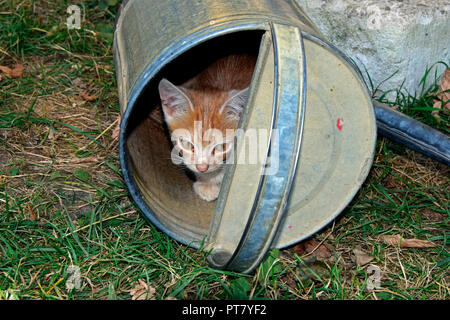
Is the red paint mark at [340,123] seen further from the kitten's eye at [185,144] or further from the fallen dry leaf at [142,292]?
the fallen dry leaf at [142,292]

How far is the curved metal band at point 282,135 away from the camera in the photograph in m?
1.80

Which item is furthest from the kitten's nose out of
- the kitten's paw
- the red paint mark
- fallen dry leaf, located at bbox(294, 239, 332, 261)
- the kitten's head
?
the red paint mark

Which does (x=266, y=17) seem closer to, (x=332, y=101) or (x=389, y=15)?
(x=332, y=101)

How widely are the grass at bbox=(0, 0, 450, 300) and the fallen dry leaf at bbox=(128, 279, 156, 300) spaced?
2 cm

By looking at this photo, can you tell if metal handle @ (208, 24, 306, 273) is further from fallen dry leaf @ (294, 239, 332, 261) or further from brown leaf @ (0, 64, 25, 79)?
brown leaf @ (0, 64, 25, 79)

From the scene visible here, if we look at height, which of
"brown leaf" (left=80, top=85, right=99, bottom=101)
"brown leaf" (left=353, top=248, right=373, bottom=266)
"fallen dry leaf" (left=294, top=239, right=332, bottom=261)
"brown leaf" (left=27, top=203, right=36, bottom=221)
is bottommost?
"brown leaf" (left=27, top=203, right=36, bottom=221)

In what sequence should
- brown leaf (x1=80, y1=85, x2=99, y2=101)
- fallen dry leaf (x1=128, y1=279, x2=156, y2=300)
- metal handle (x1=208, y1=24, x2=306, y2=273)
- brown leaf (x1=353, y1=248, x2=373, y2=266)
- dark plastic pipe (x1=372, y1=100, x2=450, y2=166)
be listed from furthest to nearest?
brown leaf (x1=80, y1=85, x2=99, y2=101), dark plastic pipe (x1=372, y1=100, x2=450, y2=166), brown leaf (x1=353, y1=248, x2=373, y2=266), fallen dry leaf (x1=128, y1=279, x2=156, y2=300), metal handle (x1=208, y1=24, x2=306, y2=273)

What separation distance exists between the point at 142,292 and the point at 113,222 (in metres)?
0.51

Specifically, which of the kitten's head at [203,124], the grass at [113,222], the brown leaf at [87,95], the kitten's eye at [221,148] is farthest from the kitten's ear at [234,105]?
the brown leaf at [87,95]

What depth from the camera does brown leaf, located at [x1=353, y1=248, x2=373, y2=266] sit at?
93.8 inches

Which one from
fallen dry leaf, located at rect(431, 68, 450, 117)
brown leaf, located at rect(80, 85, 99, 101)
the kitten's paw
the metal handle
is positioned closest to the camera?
the metal handle

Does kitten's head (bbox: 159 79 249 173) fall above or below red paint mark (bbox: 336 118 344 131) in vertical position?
below

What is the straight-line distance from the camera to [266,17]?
6.54ft

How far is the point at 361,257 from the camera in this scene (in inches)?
94.9
